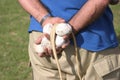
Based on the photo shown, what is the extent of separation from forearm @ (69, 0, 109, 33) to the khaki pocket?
0.81ft

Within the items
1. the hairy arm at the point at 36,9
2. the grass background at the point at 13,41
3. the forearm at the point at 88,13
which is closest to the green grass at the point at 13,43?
the grass background at the point at 13,41

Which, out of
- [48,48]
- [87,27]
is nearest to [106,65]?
[87,27]

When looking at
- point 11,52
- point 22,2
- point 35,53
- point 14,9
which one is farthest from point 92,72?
point 14,9

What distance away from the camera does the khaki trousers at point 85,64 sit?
6.29 feet

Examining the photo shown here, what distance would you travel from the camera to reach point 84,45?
189 cm

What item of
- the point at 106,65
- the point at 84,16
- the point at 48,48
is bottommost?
the point at 106,65

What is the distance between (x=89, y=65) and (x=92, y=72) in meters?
0.04

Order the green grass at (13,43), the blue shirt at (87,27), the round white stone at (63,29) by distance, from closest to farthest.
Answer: the round white stone at (63,29)
the blue shirt at (87,27)
the green grass at (13,43)

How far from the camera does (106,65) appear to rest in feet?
6.42

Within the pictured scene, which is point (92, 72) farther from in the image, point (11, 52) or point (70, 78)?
point (11, 52)

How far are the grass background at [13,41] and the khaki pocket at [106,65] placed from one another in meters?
2.34

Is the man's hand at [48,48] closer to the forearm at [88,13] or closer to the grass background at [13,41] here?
the forearm at [88,13]

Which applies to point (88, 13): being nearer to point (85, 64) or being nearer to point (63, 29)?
point (63, 29)

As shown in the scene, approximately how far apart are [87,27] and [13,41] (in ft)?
11.1
